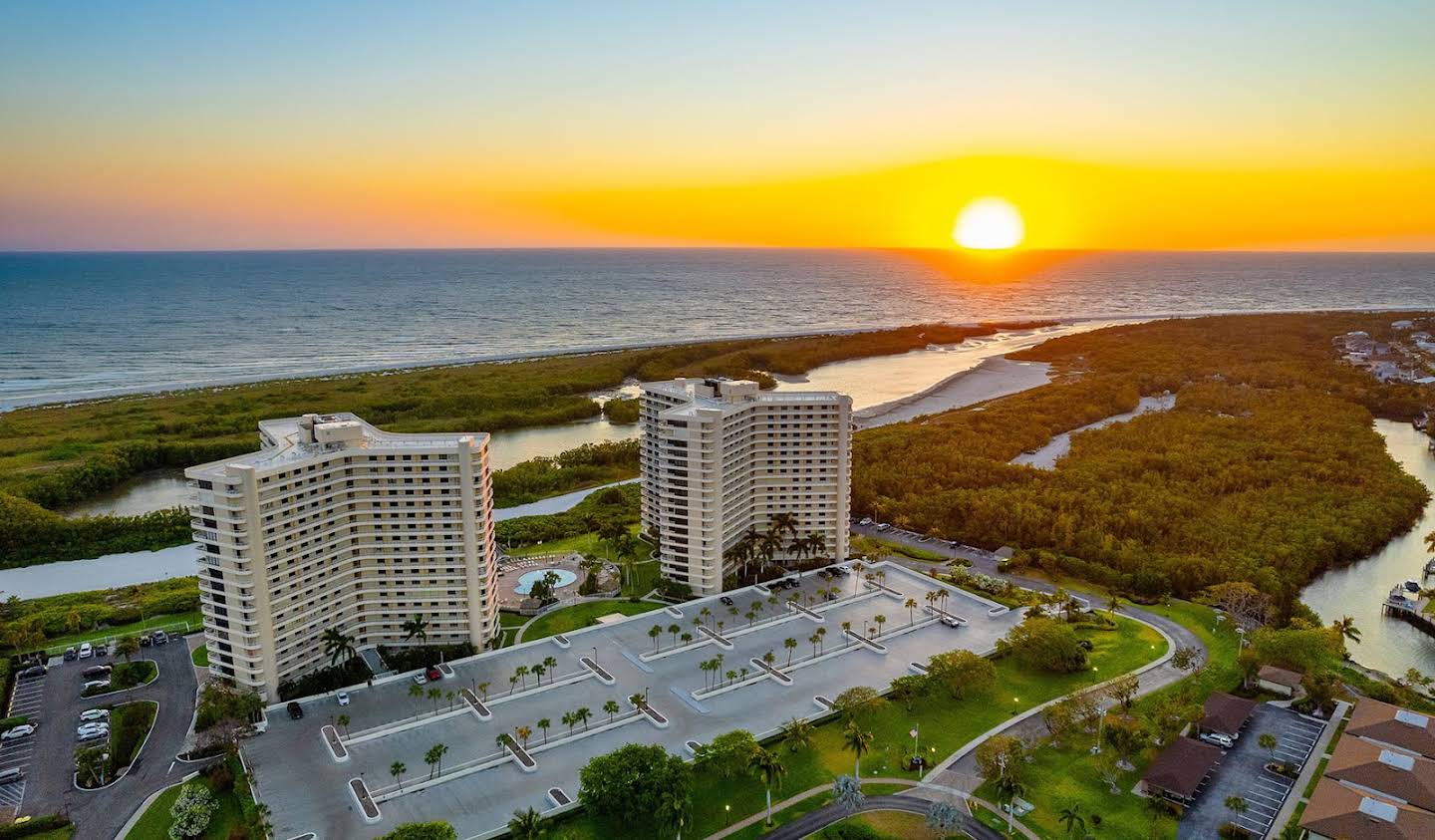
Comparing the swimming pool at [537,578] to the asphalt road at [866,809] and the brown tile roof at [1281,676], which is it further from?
the brown tile roof at [1281,676]

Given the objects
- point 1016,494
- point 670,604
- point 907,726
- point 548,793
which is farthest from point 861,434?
point 548,793

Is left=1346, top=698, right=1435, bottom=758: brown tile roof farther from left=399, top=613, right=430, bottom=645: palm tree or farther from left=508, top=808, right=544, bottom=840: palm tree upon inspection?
left=399, top=613, right=430, bottom=645: palm tree

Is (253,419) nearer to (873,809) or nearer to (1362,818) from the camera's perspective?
(873,809)

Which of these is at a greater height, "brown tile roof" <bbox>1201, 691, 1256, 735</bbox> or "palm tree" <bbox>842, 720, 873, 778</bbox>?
"palm tree" <bbox>842, 720, 873, 778</bbox>

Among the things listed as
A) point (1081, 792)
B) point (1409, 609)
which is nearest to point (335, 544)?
point (1081, 792)

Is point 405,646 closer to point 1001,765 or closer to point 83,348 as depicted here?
point 1001,765

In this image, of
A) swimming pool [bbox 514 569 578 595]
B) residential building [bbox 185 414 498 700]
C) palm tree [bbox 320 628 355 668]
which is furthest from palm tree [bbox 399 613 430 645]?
swimming pool [bbox 514 569 578 595]

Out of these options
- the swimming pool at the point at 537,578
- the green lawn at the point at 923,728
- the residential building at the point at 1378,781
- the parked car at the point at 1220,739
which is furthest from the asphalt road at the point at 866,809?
the swimming pool at the point at 537,578
